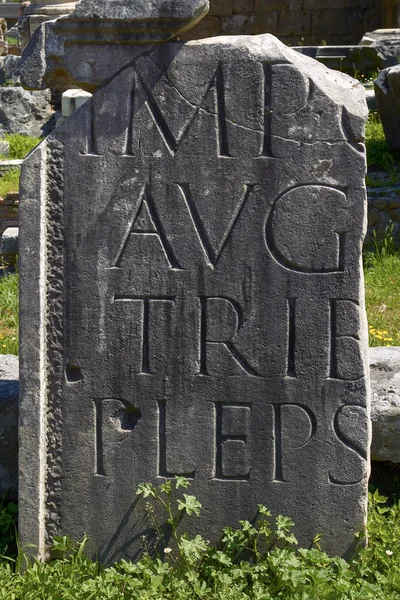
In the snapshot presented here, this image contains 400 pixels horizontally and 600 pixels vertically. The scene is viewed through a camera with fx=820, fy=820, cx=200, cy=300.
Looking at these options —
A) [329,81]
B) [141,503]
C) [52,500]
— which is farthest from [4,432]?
[329,81]

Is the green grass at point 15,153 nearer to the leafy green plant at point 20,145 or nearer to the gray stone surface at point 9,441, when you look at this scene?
the leafy green plant at point 20,145

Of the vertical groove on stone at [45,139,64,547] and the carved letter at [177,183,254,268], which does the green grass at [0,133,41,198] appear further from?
the carved letter at [177,183,254,268]

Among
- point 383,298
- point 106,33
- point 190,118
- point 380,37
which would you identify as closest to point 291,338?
point 190,118

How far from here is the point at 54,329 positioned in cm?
278

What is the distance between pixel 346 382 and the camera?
2738 mm

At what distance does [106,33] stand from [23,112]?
894 cm

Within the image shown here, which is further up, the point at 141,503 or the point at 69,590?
the point at 141,503

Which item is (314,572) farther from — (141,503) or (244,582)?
(141,503)

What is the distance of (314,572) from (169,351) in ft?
2.84

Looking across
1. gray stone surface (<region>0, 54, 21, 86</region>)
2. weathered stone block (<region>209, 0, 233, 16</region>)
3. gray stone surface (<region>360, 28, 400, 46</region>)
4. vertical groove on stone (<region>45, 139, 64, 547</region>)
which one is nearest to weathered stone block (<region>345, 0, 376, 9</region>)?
weathered stone block (<region>209, 0, 233, 16</region>)

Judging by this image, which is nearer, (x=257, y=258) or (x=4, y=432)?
(x=257, y=258)

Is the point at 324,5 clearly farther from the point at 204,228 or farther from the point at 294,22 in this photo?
the point at 204,228

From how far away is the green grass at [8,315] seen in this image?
4760 millimetres

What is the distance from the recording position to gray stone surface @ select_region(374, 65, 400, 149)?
6891mm
